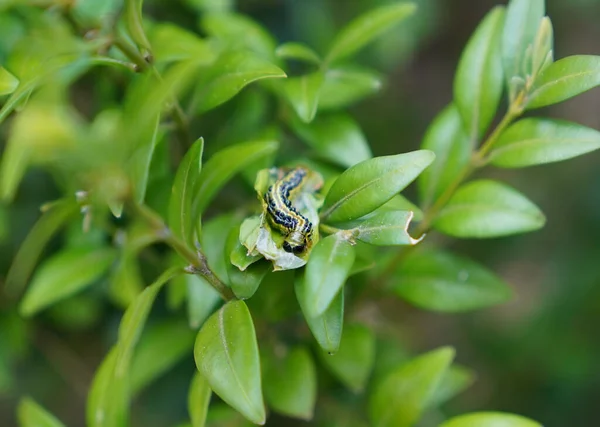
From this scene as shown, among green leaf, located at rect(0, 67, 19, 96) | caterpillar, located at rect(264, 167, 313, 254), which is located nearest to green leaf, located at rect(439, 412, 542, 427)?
caterpillar, located at rect(264, 167, 313, 254)

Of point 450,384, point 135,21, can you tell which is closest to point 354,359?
point 450,384

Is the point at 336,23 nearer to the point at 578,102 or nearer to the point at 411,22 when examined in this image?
the point at 411,22

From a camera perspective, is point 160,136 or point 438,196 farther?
point 438,196

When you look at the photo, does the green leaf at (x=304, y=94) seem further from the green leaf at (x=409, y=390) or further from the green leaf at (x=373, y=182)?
the green leaf at (x=409, y=390)

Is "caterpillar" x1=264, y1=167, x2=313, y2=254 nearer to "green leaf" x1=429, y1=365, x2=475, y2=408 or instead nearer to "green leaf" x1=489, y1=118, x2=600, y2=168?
"green leaf" x1=489, y1=118, x2=600, y2=168

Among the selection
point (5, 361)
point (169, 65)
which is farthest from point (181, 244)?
point (5, 361)

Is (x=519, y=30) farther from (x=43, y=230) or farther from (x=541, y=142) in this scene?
(x=43, y=230)

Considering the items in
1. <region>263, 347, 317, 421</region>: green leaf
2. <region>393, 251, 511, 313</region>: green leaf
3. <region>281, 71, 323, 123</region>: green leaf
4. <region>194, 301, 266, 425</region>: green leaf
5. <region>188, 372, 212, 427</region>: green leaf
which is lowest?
<region>263, 347, 317, 421</region>: green leaf
